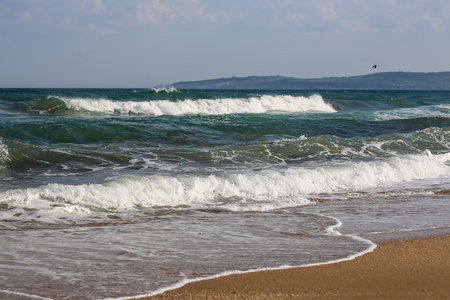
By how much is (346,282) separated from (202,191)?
4730mm

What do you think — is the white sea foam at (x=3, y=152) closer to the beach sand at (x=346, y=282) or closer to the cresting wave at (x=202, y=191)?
the cresting wave at (x=202, y=191)

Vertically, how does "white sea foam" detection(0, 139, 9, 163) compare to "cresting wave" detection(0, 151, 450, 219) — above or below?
above

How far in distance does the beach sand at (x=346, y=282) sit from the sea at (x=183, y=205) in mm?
211

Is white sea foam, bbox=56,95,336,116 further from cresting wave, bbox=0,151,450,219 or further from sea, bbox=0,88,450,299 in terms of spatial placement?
cresting wave, bbox=0,151,450,219

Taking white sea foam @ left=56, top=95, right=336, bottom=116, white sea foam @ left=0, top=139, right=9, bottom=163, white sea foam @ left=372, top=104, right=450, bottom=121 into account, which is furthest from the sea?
white sea foam @ left=56, top=95, right=336, bottom=116

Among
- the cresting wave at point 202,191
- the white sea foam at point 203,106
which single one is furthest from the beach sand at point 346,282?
the white sea foam at point 203,106

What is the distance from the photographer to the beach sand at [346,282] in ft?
14.1

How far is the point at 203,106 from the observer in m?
33.1

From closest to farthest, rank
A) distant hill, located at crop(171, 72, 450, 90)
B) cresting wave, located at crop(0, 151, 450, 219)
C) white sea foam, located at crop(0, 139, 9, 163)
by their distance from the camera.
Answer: cresting wave, located at crop(0, 151, 450, 219) < white sea foam, located at crop(0, 139, 9, 163) < distant hill, located at crop(171, 72, 450, 90)

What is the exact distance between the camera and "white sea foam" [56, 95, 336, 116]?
97.8ft

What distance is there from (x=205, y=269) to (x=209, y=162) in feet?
25.8

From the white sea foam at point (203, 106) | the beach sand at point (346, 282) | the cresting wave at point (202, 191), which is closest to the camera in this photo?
the beach sand at point (346, 282)

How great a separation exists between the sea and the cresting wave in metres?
0.03

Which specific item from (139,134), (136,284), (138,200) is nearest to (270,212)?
(138,200)
